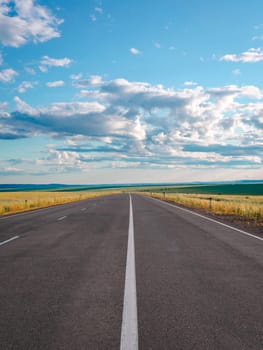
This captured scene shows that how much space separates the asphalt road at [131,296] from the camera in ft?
12.6

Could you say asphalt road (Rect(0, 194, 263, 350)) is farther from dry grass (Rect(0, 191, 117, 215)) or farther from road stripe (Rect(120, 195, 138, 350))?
dry grass (Rect(0, 191, 117, 215))

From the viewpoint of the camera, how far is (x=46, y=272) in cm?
683

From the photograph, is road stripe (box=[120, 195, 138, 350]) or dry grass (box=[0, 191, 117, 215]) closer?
road stripe (box=[120, 195, 138, 350])

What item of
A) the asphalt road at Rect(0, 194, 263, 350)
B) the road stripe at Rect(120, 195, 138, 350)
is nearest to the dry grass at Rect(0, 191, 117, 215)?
the asphalt road at Rect(0, 194, 263, 350)

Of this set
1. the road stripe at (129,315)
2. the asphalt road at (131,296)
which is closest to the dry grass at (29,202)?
the asphalt road at (131,296)

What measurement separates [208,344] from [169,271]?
321cm

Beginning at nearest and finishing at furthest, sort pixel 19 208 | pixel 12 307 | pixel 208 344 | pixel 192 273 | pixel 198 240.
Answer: pixel 208 344 → pixel 12 307 → pixel 192 273 → pixel 198 240 → pixel 19 208

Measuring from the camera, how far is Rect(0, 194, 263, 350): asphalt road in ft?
12.6

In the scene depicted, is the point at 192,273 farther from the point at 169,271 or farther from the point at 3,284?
the point at 3,284

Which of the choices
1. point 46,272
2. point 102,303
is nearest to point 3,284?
point 46,272

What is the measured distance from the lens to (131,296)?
209 inches

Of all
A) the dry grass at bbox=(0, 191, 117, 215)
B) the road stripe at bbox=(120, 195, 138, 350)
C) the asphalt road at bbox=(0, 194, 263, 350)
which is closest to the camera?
the road stripe at bbox=(120, 195, 138, 350)

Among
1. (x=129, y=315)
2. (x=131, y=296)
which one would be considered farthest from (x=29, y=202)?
(x=129, y=315)

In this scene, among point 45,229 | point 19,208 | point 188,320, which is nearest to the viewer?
point 188,320
